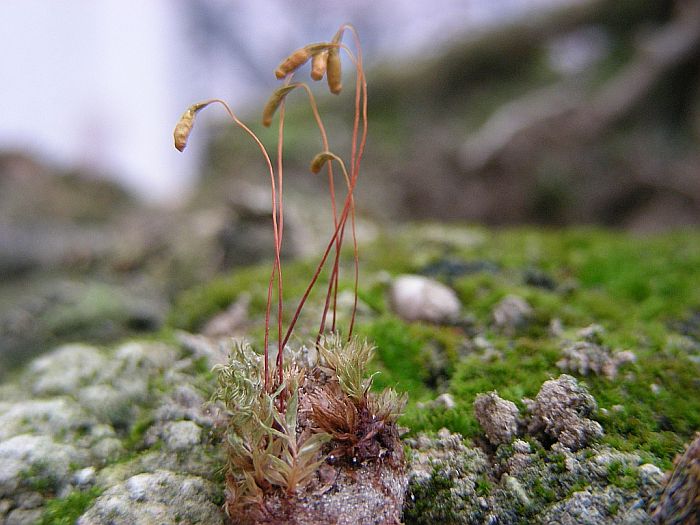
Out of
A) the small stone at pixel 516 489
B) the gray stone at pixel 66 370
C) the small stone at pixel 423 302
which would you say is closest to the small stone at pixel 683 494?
the small stone at pixel 516 489

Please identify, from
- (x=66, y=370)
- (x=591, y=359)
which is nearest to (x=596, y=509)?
(x=591, y=359)

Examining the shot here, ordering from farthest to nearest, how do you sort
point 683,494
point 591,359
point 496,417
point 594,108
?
point 594,108 < point 591,359 < point 496,417 < point 683,494

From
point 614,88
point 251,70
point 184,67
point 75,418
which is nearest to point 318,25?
point 251,70

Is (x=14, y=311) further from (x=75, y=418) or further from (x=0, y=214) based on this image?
(x=0, y=214)

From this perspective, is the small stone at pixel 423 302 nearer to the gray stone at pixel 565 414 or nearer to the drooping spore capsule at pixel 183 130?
the gray stone at pixel 565 414

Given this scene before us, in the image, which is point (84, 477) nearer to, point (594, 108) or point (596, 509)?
point (596, 509)

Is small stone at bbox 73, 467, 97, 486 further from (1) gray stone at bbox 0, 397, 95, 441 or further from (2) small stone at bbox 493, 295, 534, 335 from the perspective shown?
(2) small stone at bbox 493, 295, 534, 335
